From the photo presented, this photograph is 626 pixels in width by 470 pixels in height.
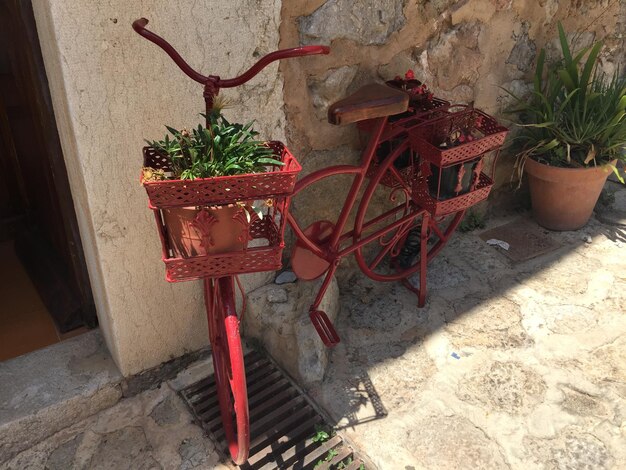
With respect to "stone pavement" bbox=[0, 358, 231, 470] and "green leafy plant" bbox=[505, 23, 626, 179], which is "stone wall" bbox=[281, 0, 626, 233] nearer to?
"green leafy plant" bbox=[505, 23, 626, 179]

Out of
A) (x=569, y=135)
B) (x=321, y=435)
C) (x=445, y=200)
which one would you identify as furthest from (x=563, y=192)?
(x=321, y=435)

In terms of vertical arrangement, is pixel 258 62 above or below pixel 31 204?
above

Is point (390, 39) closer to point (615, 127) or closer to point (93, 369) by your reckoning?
point (615, 127)

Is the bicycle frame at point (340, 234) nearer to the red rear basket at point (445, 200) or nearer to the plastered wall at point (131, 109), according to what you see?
the red rear basket at point (445, 200)

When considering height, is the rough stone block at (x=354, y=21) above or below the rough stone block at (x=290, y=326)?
above

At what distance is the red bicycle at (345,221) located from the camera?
156 cm

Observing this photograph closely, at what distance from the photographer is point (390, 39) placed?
8.16 feet

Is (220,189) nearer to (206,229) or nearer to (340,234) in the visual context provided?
(206,229)

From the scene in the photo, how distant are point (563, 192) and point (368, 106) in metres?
1.68

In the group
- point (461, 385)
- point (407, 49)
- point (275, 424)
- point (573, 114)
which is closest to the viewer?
point (275, 424)

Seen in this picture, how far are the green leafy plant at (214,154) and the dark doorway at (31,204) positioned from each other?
2.34ft

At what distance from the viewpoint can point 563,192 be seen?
3.17 meters

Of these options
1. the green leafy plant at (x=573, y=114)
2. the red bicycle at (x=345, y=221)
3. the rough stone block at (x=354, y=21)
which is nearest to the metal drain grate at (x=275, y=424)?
the red bicycle at (x=345, y=221)

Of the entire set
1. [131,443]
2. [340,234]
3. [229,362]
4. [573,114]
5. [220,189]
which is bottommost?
[131,443]
